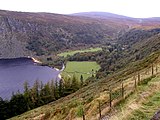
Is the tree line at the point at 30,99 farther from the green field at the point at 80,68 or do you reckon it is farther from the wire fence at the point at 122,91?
the green field at the point at 80,68

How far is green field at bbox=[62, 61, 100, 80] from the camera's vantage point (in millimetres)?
145488

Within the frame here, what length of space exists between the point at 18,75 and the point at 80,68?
32177mm

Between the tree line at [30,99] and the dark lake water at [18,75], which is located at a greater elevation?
the tree line at [30,99]

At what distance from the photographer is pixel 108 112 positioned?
21.6 metres

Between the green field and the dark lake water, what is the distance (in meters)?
5.99

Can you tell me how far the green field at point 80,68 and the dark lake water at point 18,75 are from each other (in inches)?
236

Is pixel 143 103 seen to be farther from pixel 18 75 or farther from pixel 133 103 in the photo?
pixel 18 75

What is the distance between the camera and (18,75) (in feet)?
482

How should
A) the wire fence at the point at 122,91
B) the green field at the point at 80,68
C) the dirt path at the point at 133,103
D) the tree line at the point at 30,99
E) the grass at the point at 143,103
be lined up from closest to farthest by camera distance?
the grass at the point at 143,103 → the dirt path at the point at 133,103 → the wire fence at the point at 122,91 → the tree line at the point at 30,99 → the green field at the point at 80,68

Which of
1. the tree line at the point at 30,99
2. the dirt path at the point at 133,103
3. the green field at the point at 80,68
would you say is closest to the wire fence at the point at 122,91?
the dirt path at the point at 133,103

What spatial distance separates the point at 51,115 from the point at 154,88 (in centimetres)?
1336

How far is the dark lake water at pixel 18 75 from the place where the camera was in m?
122

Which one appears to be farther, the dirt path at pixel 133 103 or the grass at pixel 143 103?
the dirt path at pixel 133 103

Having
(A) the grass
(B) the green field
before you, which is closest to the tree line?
(B) the green field
